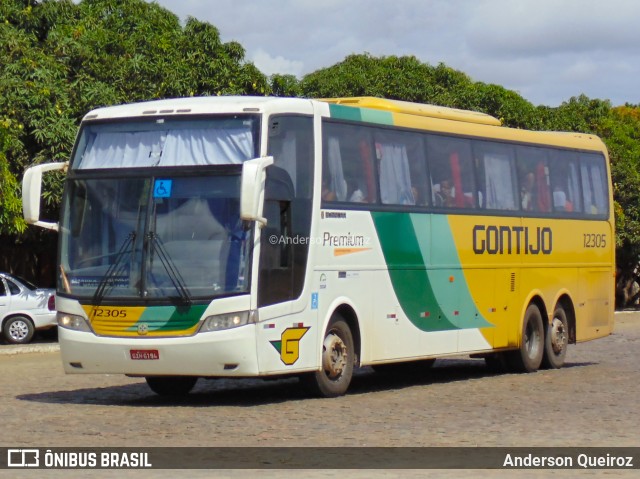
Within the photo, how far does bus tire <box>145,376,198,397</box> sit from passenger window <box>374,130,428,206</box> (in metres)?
3.25

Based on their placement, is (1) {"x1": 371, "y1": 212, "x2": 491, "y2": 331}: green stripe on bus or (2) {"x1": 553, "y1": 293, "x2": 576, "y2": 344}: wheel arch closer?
(1) {"x1": 371, "y1": 212, "x2": 491, "y2": 331}: green stripe on bus

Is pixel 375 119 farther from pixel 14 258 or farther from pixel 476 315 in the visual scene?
pixel 14 258

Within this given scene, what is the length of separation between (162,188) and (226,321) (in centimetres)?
164

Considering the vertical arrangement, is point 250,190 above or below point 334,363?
above

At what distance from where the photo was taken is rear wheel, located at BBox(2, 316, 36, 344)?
30.9 m

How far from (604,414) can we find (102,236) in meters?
5.67

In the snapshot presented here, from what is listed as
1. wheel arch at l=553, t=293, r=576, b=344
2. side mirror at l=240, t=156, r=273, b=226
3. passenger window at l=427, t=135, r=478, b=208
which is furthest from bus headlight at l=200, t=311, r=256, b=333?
wheel arch at l=553, t=293, r=576, b=344

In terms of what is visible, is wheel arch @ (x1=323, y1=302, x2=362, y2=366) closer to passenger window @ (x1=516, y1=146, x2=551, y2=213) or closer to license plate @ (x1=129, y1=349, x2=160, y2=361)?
license plate @ (x1=129, y1=349, x2=160, y2=361)

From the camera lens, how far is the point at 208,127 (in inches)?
630

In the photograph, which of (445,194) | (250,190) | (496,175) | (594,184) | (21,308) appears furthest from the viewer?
(21,308)

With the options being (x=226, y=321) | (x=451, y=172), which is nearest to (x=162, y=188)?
(x=226, y=321)

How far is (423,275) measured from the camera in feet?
62.4

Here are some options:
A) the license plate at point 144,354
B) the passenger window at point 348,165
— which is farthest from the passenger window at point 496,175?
the license plate at point 144,354

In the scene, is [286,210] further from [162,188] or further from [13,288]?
[13,288]
